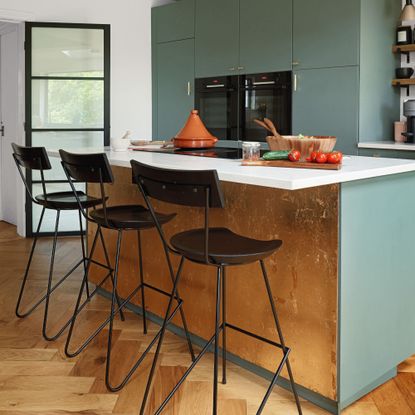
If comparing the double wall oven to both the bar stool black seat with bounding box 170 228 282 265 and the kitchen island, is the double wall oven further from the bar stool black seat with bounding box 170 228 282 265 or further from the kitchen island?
the bar stool black seat with bounding box 170 228 282 265

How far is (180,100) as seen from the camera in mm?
6074

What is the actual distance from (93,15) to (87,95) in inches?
33.5

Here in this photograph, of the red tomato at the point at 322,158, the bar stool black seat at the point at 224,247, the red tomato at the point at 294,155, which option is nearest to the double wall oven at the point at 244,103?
the red tomato at the point at 294,155

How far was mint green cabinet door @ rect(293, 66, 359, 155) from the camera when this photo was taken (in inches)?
175

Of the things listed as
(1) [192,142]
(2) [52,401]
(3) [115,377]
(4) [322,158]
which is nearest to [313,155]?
(4) [322,158]

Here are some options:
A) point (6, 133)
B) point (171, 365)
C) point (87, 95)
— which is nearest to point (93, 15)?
point (87, 95)

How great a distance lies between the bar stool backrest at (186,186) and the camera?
6.33ft

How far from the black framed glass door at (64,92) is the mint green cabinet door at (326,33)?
2021mm

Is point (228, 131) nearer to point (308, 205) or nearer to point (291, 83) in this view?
point (291, 83)

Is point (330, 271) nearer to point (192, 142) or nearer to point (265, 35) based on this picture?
point (192, 142)

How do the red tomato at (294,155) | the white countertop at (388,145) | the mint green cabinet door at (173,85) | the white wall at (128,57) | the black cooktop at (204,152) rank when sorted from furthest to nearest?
1. the white wall at (128,57)
2. the mint green cabinet door at (173,85)
3. the white countertop at (388,145)
4. the black cooktop at (204,152)
5. the red tomato at (294,155)

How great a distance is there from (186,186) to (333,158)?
26.4 inches

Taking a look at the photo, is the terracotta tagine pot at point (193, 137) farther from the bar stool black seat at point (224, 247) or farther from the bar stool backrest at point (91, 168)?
the bar stool black seat at point (224, 247)

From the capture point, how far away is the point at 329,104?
4.61 metres
